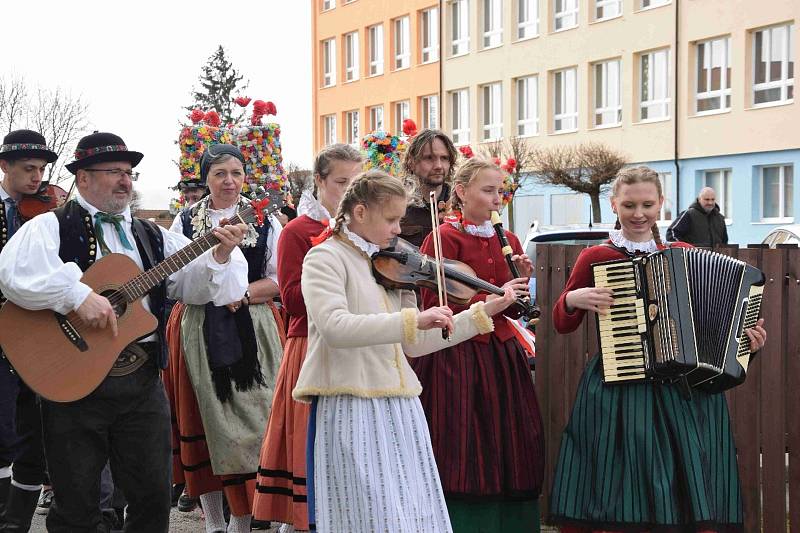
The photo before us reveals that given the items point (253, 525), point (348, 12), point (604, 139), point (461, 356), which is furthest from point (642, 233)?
point (348, 12)

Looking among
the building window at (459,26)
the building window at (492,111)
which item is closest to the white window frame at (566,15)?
the building window at (492,111)

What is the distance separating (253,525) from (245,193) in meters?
2.36

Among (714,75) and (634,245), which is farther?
(714,75)

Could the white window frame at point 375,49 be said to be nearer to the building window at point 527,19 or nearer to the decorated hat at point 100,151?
the building window at point 527,19

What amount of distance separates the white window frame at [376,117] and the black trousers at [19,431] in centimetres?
3689

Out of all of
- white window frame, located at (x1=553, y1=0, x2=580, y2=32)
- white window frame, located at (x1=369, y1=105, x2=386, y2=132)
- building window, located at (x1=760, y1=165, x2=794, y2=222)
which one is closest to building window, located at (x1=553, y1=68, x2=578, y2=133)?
white window frame, located at (x1=553, y1=0, x2=580, y2=32)

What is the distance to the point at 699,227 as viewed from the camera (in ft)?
51.5

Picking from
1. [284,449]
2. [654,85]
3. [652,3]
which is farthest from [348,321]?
[652,3]

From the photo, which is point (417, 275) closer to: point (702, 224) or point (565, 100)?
point (702, 224)

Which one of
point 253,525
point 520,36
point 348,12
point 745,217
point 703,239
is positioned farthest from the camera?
point 348,12

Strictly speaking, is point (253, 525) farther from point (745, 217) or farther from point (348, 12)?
point (348, 12)

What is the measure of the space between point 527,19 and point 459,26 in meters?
3.81

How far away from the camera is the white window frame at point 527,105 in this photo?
1363 inches

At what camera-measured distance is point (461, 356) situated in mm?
5277
